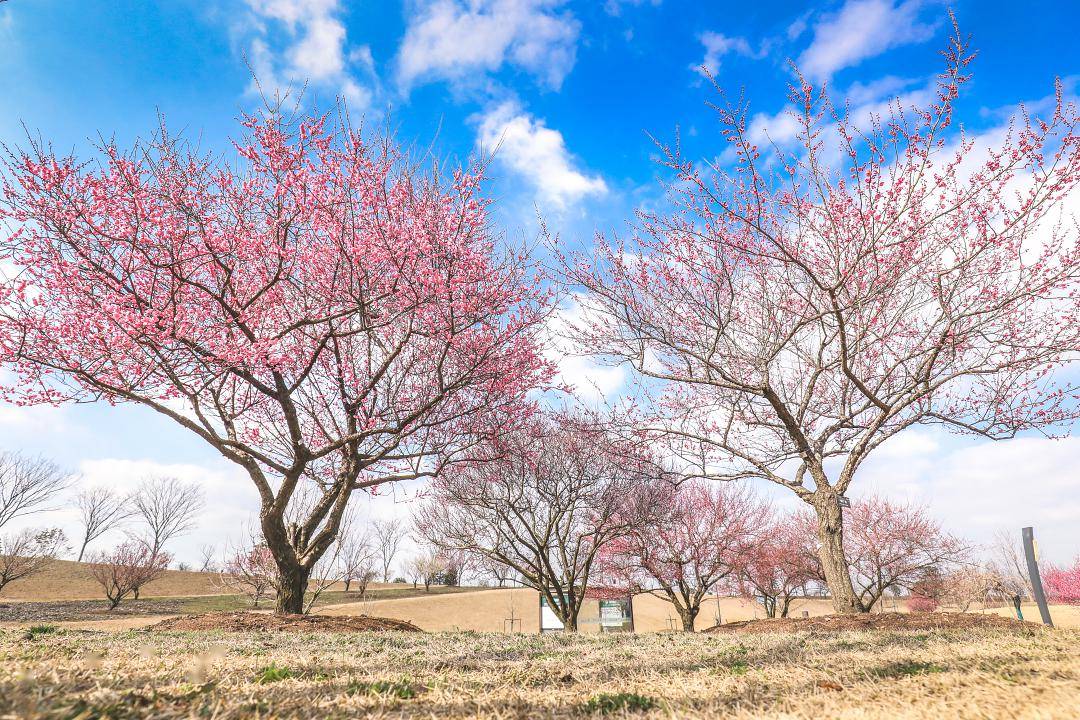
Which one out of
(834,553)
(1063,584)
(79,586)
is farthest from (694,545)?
(79,586)

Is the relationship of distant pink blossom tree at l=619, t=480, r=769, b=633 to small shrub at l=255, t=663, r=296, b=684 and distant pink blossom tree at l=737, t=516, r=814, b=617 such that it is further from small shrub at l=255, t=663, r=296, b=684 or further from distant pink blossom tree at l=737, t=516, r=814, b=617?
small shrub at l=255, t=663, r=296, b=684

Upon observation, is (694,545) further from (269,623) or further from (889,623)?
(269,623)

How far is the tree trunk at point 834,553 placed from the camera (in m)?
9.28

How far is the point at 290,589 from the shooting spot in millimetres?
9711

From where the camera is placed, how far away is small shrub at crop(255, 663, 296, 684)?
2.85 m

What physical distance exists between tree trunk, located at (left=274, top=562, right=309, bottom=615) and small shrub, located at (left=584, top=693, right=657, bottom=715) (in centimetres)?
866

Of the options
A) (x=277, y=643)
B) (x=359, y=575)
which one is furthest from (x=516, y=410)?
(x=359, y=575)

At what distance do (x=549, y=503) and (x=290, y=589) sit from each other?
7.81 meters

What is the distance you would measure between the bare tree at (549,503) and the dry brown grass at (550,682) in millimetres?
10676

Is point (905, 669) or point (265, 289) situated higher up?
point (265, 289)

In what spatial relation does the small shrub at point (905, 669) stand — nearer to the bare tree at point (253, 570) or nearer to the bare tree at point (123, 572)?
the bare tree at point (253, 570)

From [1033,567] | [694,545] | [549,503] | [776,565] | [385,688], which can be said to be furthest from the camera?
[776,565]

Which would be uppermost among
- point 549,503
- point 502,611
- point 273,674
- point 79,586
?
point 549,503

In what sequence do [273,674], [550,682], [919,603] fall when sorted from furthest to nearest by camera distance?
[919,603]
[550,682]
[273,674]
